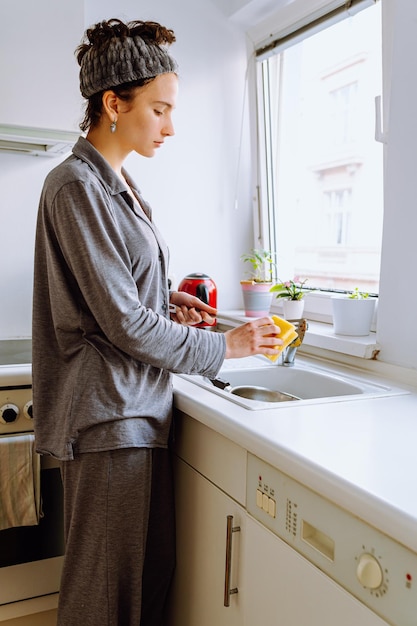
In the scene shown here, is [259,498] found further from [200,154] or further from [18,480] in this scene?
[200,154]

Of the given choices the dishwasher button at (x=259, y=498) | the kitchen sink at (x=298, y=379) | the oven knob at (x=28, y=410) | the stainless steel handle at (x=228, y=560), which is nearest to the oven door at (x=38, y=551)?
the oven knob at (x=28, y=410)

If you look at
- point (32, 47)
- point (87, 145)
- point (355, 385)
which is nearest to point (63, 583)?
point (355, 385)

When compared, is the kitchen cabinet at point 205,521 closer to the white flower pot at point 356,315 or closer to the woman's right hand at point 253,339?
the woman's right hand at point 253,339

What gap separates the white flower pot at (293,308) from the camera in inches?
79.1

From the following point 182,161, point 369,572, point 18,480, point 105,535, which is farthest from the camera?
point 182,161

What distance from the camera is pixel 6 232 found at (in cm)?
203

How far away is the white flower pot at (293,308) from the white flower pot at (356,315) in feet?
0.77

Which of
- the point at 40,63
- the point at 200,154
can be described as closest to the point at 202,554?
the point at 40,63

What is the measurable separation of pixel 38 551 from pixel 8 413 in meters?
0.43

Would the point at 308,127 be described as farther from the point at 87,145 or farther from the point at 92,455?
the point at 92,455

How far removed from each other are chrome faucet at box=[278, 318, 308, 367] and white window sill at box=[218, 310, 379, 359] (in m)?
0.08

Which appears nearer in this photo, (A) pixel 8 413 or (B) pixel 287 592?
(B) pixel 287 592

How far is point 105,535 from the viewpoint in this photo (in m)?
1.30

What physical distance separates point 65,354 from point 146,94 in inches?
23.0
